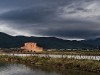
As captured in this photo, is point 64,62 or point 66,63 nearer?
point 66,63

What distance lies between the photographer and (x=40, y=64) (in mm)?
79625

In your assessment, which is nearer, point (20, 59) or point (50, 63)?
point (50, 63)

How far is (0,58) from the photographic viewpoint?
10344 cm

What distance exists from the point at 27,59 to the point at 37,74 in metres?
33.2

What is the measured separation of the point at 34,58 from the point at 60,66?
17979 mm

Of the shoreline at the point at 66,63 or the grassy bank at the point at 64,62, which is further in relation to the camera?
the grassy bank at the point at 64,62

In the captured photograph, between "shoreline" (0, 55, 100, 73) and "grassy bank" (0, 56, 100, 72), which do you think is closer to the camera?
"shoreline" (0, 55, 100, 73)

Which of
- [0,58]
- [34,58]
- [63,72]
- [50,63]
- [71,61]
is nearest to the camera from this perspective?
[63,72]

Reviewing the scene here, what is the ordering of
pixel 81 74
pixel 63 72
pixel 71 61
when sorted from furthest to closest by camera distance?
pixel 71 61 < pixel 63 72 < pixel 81 74

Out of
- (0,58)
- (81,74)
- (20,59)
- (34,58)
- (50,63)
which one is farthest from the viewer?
(0,58)

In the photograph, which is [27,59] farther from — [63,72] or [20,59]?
[63,72]

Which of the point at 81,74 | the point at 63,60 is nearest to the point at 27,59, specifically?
the point at 63,60

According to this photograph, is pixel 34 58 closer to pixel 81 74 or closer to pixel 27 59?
pixel 27 59

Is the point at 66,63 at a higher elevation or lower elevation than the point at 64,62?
lower
